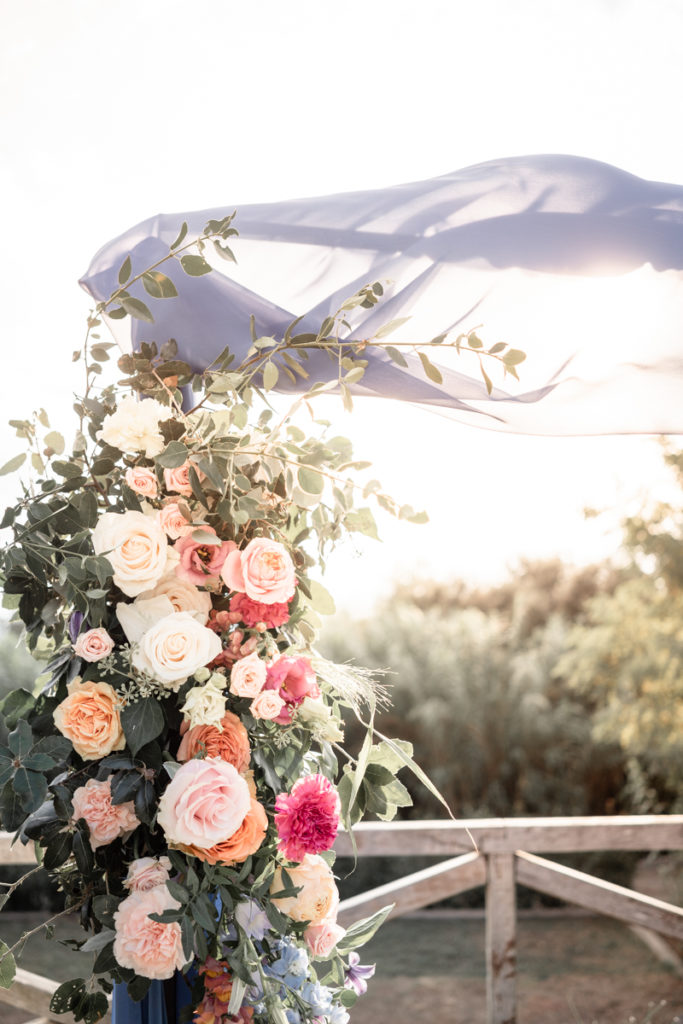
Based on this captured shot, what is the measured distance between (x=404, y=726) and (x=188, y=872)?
504 centimetres

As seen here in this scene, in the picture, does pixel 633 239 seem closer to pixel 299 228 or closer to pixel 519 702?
pixel 299 228

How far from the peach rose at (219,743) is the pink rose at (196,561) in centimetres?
20

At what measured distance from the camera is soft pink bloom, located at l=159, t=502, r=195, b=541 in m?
1.13

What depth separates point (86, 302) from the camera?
5.30 feet

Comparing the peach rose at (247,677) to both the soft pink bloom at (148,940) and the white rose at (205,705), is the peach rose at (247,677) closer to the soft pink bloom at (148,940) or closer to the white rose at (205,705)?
the white rose at (205,705)

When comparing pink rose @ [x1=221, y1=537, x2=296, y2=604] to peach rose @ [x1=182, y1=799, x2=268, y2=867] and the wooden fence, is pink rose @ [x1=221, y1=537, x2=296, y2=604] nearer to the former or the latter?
peach rose @ [x1=182, y1=799, x2=268, y2=867]

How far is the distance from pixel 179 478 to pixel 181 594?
0.17 meters

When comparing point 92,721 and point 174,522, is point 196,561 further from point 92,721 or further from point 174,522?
point 92,721

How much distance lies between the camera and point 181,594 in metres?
1.13

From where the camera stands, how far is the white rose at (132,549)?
1055mm

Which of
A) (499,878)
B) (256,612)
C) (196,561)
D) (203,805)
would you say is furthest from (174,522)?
(499,878)

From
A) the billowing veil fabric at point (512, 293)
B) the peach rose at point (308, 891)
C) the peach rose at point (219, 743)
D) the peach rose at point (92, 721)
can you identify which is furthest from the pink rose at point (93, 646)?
the billowing veil fabric at point (512, 293)

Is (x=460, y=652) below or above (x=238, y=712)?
below

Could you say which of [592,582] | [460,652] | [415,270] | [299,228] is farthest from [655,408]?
[592,582]
